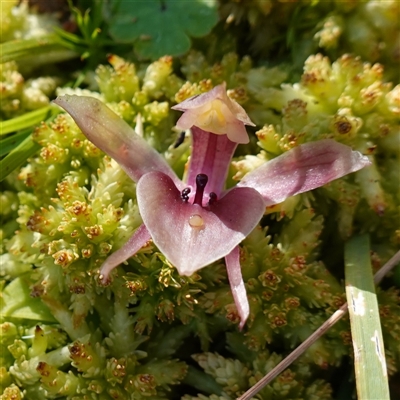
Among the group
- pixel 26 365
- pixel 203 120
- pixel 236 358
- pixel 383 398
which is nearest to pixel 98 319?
pixel 26 365

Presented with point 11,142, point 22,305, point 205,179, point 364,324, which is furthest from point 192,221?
point 11,142

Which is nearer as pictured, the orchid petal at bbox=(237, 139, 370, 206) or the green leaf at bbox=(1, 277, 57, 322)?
the orchid petal at bbox=(237, 139, 370, 206)

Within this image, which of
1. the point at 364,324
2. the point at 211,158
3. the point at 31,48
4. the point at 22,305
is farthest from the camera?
the point at 31,48

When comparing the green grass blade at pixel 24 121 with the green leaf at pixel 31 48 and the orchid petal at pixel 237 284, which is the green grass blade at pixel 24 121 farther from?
the orchid petal at pixel 237 284

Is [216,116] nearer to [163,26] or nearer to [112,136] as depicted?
[112,136]

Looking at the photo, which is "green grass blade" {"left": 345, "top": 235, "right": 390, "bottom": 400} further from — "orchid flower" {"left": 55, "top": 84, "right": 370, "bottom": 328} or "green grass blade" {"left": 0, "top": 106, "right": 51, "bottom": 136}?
"green grass blade" {"left": 0, "top": 106, "right": 51, "bottom": 136}

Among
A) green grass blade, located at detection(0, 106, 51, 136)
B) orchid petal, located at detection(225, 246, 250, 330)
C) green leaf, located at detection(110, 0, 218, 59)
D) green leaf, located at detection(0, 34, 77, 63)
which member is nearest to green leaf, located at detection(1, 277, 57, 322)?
green grass blade, located at detection(0, 106, 51, 136)

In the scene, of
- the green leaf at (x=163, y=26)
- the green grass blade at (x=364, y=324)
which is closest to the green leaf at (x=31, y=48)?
the green leaf at (x=163, y=26)
